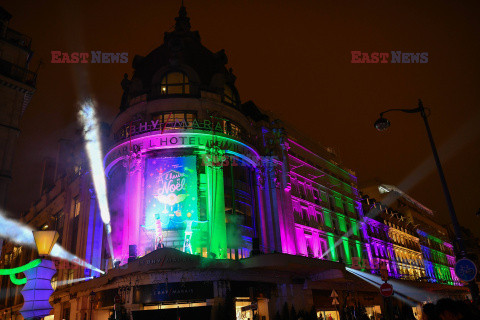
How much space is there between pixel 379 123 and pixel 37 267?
41.5 feet

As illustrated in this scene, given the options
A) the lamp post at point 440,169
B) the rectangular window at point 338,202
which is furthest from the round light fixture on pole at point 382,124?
the rectangular window at point 338,202

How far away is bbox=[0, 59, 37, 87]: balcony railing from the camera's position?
61.2ft

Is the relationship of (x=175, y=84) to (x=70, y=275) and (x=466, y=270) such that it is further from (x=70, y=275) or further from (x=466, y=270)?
(x=466, y=270)

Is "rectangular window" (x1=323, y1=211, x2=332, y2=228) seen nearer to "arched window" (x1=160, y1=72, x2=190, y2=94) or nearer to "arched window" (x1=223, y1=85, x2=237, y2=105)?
"arched window" (x1=223, y1=85, x2=237, y2=105)

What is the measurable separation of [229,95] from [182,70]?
16.5 ft

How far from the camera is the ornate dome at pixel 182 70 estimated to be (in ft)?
103

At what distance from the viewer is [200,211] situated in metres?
26.7

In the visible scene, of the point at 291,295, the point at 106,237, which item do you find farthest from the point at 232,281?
the point at 106,237

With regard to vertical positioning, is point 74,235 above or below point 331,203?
below

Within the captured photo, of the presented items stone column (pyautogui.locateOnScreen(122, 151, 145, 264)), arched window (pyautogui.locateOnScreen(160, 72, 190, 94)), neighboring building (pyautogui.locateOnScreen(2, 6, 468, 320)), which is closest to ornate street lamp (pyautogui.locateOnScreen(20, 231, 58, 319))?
neighboring building (pyautogui.locateOnScreen(2, 6, 468, 320))

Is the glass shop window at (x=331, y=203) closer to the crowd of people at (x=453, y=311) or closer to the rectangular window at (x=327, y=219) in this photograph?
the rectangular window at (x=327, y=219)

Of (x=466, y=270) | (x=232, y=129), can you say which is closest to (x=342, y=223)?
(x=232, y=129)

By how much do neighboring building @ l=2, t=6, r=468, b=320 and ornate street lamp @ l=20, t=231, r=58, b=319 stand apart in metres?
13.9

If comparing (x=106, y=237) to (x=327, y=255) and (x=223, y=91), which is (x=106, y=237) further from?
(x=327, y=255)
